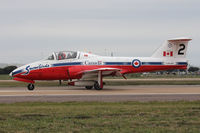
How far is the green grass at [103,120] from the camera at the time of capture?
7.96 m

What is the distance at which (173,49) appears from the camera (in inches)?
1045

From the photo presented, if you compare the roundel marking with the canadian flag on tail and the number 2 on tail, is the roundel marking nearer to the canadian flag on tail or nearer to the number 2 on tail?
the canadian flag on tail

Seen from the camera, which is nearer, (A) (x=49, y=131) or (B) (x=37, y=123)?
(A) (x=49, y=131)

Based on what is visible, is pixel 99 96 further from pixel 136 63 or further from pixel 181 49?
pixel 181 49

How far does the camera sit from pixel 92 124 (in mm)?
8625

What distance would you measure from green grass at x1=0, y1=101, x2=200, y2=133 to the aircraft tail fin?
51.1ft

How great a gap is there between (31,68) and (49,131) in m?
16.8

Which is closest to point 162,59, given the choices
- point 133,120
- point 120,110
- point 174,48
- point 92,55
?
point 174,48

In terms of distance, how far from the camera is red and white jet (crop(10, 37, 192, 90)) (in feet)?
78.7

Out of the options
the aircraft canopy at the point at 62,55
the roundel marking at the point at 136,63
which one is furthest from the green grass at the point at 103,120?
the roundel marking at the point at 136,63

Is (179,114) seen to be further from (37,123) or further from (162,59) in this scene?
(162,59)

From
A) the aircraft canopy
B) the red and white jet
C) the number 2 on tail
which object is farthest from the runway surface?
the number 2 on tail

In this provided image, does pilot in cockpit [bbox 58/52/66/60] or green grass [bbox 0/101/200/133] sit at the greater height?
pilot in cockpit [bbox 58/52/66/60]

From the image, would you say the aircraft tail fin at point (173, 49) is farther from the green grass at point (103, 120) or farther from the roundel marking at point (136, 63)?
the green grass at point (103, 120)
